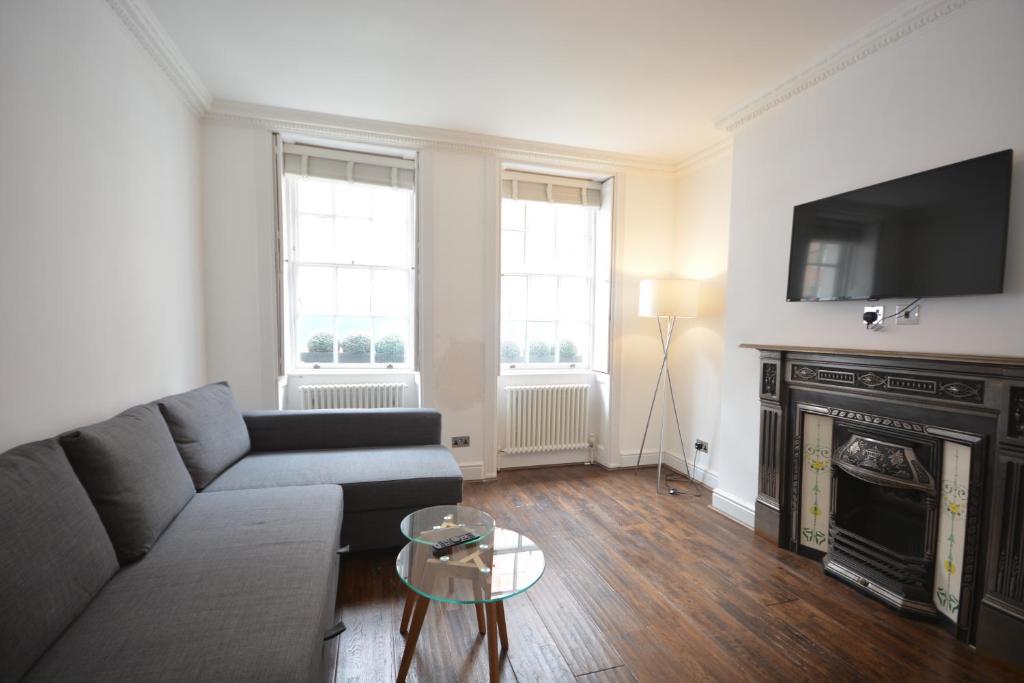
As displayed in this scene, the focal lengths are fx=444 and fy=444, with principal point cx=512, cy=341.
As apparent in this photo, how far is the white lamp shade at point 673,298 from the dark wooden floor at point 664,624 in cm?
163


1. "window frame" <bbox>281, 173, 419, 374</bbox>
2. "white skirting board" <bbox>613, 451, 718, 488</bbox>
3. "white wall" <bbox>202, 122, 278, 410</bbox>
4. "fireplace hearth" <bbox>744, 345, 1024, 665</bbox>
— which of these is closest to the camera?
"fireplace hearth" <bbox>744, 345, 1024, 665</bbox>

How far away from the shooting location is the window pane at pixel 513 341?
13.6 ft

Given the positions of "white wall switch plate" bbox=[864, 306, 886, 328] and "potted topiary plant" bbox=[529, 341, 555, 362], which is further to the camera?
"potted topiary plant" bbox=[529, 341, 555, 362]

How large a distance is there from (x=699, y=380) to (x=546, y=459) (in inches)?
61.2

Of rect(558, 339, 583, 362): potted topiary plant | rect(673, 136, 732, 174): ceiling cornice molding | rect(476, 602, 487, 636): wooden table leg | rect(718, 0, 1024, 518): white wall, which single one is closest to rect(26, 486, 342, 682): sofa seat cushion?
rect(476, 602, 487, 636): wooden table leg

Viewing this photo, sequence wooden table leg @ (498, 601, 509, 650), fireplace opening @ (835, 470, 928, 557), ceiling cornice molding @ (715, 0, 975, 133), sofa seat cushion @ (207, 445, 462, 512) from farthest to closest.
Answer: sofa seat cushion @ (207, 445, 462, 512) < fireplace opening @ (835, 470, 928, 557) < ceiling cornice molding @ (715, 0, 975, 133) < wooden table leg @ (498, 601, 509, 650)

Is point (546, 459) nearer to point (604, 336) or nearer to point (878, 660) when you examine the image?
point (604, 336)

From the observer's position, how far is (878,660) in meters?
1.77

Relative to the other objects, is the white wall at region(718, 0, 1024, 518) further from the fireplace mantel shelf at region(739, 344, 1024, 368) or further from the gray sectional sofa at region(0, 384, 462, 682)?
the gray sectional sofa at region(0, 384, 462, 682)

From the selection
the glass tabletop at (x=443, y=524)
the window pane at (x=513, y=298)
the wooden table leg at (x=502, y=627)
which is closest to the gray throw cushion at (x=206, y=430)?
the glass tabletop at (x=443, y=524)

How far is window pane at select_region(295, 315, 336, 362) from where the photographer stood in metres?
3.63

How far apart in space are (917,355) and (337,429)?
3126mm

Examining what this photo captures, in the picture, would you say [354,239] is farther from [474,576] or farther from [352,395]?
[474,576]

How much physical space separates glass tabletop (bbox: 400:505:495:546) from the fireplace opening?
6.52 ft
